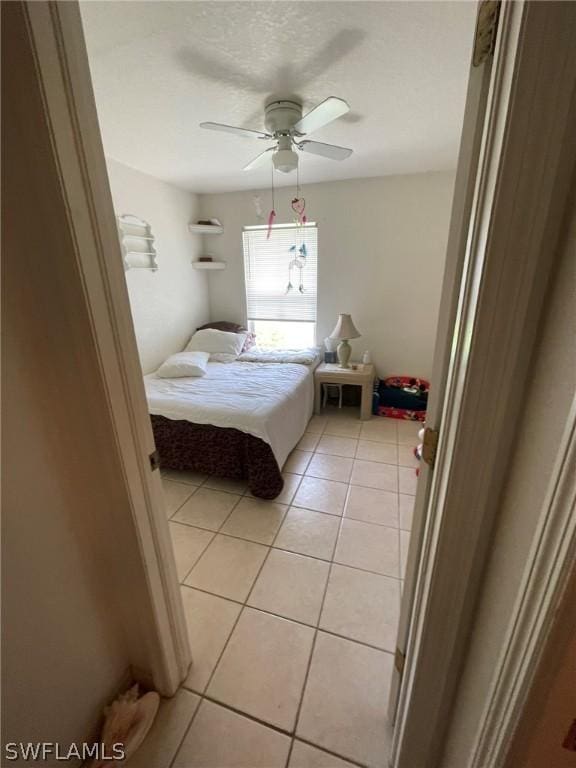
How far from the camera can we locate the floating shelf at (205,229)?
3564mm

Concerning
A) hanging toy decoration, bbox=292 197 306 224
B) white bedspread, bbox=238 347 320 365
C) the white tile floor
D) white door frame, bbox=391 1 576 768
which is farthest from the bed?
hanging toy decoration, bbox=292 197 306 224

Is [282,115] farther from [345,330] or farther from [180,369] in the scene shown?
[180,369]

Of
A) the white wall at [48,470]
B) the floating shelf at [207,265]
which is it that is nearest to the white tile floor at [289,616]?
the white wall at [48,470]

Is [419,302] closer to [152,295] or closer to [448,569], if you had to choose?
[152,295]

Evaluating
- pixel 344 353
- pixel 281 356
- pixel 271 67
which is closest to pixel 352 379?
pixel 344 353

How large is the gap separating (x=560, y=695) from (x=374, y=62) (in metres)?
2.15

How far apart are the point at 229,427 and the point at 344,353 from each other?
5.62 ft

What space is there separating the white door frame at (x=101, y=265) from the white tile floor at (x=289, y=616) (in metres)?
0.28

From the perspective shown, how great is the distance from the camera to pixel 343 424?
3225 mm

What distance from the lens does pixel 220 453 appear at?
2152 millimetres

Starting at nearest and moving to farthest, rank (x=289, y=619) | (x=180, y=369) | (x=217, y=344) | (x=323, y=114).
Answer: (x=289, y=619) → (x=323, y=114) → (x=180, y=369) → (x=217, y=344)

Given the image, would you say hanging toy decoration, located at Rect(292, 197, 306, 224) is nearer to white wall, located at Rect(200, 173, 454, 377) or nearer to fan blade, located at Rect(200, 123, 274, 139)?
white wall, located at Rect(200, 173, 454, 377)

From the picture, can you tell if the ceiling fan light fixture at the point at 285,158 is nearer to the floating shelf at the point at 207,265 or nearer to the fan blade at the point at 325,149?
the fan blade at the point at 325,149

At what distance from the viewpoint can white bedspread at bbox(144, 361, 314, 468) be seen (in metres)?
2.09
